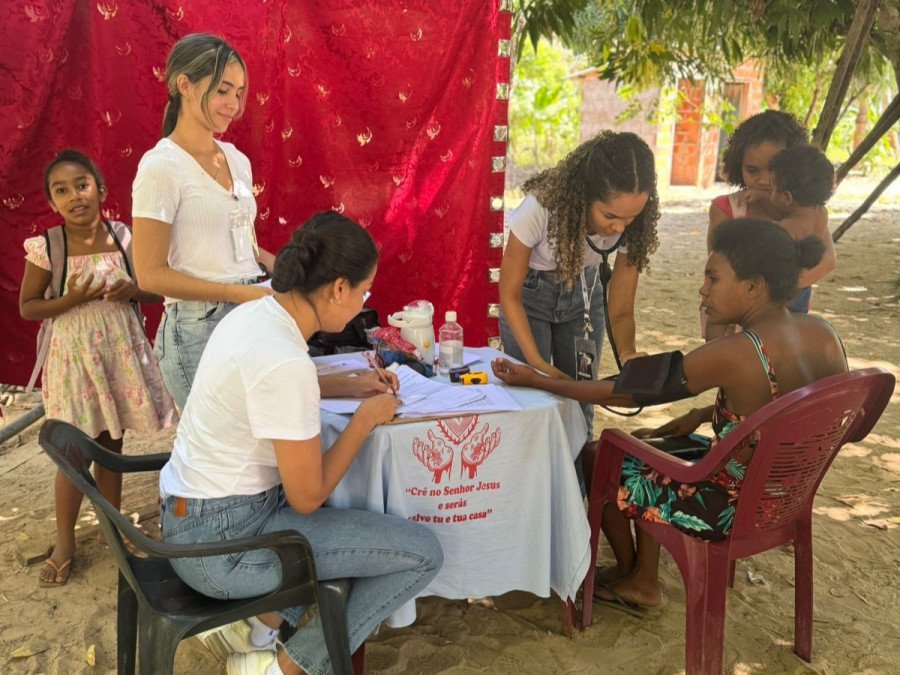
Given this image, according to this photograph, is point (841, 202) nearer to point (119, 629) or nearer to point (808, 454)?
point (808, 454)

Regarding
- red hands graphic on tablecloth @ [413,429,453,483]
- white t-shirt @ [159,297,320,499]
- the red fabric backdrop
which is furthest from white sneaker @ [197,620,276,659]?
the red fabric backdrop

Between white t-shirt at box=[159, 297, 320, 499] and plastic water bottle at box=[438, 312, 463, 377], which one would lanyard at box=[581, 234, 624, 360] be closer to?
plastic water bottle at box=[438, 312, 463, 377]

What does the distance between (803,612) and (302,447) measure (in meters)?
1.82

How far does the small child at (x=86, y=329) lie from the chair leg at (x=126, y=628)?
3.09 feet

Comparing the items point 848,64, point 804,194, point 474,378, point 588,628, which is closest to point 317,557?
point 474,378

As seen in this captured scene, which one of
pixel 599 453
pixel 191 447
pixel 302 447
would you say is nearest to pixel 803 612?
pixel 599 453

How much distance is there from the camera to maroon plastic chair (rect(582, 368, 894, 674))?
2031 mm

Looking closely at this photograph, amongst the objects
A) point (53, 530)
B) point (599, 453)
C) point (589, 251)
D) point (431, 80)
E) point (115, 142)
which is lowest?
point (53, 530)

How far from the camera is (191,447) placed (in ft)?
6.37

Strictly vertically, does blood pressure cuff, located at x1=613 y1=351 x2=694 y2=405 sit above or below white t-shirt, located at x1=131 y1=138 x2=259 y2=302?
below

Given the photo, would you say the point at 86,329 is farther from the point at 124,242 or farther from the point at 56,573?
the point at 56,573

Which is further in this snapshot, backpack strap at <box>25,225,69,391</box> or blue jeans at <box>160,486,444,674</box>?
backpack strap at <box>25,225,69,391</box>

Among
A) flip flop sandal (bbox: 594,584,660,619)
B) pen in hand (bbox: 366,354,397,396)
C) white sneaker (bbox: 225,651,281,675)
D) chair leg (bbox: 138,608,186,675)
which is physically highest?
pen in hand (bbox: 366,354,397,396)

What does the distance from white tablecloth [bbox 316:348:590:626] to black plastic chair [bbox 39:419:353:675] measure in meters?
0.34
